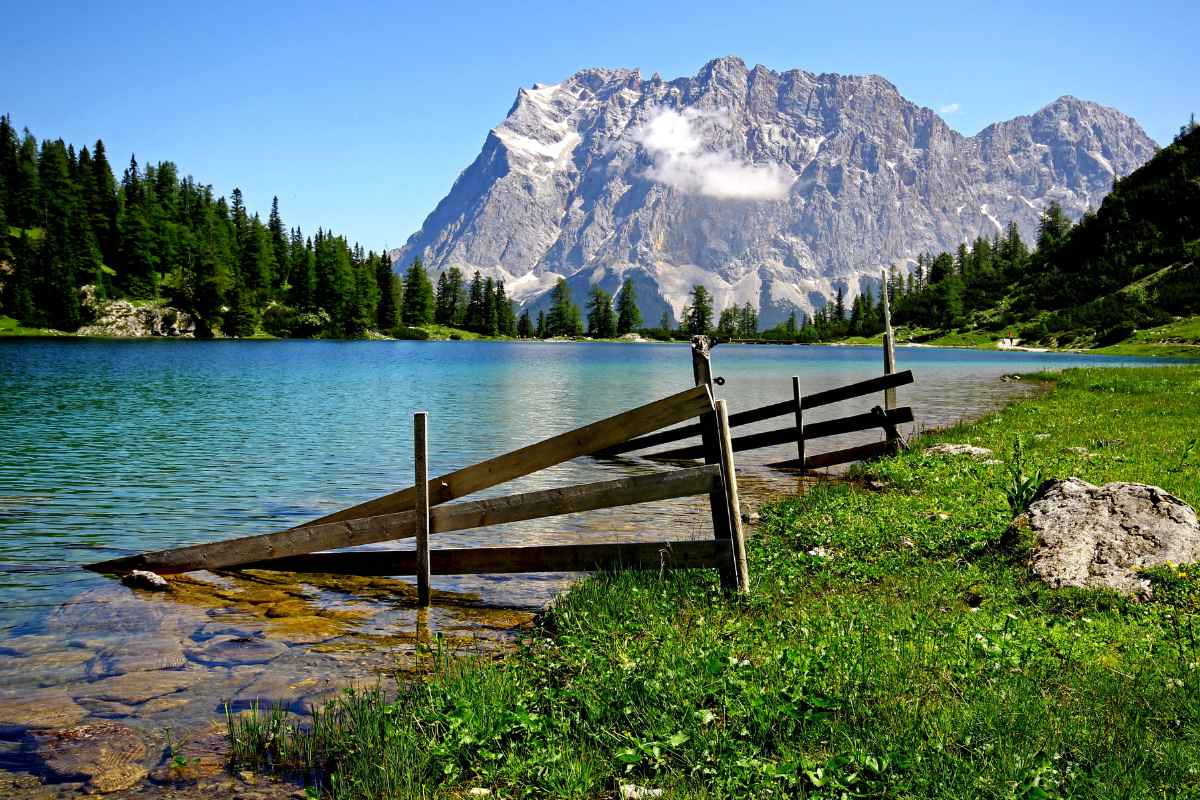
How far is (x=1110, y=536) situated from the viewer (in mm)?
10734

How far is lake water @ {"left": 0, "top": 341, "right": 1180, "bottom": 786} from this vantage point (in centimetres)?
1007

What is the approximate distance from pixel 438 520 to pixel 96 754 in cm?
516

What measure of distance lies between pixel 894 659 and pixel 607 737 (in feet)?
9.51

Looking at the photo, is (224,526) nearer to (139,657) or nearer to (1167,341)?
(139,657)

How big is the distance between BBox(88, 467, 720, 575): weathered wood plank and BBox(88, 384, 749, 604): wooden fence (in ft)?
0.06

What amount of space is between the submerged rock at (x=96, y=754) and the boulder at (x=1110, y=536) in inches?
418

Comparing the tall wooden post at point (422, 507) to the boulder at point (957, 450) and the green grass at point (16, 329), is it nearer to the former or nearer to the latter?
the boulder at point (957, 450)

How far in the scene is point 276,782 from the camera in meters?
7.12

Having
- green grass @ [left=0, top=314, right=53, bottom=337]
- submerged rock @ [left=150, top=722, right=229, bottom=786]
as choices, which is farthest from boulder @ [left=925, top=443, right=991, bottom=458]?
green grass @ [left=0, top=314, right=53, bottom=337]

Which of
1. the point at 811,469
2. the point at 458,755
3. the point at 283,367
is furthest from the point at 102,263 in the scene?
the point at 458,755

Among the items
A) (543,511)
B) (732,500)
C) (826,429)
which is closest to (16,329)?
(826,429)

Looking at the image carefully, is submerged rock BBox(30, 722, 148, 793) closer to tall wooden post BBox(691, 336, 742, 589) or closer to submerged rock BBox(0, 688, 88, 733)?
submerged rock BBox(0, 688, 88, 733)

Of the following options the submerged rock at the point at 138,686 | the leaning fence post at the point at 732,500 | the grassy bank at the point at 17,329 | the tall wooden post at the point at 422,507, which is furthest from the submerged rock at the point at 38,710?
the grassy bank at the point at 17,329

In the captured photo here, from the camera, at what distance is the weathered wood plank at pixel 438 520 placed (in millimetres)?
10867
